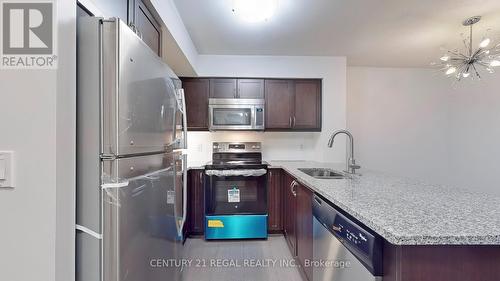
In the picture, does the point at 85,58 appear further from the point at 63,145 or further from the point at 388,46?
the point at 388,46

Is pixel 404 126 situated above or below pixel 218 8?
below

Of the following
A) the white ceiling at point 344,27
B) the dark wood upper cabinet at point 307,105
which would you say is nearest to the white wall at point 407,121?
the white ceiling at point 344,27

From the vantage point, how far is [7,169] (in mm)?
784

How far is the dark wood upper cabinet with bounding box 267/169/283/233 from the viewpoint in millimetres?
3156

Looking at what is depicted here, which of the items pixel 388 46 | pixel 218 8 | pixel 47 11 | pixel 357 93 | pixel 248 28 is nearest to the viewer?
pixel 47 11

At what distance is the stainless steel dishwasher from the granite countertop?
0.06 metres

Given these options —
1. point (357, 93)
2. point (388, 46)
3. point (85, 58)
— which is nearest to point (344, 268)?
point (85, 58)

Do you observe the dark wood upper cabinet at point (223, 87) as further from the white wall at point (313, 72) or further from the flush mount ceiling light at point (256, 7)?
the flush mount ceiling light at point (256, 7)

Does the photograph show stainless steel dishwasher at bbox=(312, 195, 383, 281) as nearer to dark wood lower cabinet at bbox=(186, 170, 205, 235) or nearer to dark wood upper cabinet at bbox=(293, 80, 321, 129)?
dark wood lower cabinet at bbox=(186, 170, 205, 235)

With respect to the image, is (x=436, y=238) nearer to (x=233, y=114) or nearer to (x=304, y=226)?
(x=304, y=226)

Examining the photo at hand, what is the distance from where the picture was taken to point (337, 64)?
3.50 m

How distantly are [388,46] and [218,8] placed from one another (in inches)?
86.6

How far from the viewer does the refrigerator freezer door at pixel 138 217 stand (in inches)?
34.7

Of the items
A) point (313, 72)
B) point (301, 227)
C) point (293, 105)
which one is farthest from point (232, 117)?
point (301, 227)
